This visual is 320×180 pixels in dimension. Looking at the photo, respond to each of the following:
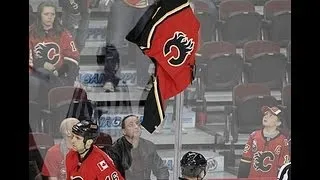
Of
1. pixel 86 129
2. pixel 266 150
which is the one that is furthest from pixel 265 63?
pixel 86 129

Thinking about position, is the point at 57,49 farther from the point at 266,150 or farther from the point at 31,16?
the point at 266,150

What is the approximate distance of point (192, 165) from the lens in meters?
3.96

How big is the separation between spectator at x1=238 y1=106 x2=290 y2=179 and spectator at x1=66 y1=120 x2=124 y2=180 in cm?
75

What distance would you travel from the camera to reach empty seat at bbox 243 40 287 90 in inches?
156

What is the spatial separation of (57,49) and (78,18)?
0.18 m

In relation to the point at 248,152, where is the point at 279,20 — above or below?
above

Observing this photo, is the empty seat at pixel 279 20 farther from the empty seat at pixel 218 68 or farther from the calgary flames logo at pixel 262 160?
the calgary flames logo at pixel 262 160

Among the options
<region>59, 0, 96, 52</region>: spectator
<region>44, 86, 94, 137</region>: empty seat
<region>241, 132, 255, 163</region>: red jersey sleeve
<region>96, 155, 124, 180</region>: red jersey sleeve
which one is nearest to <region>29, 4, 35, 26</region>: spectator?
<region>59, 0, 96, 52</region>: spectator

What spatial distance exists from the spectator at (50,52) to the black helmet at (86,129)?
194 mm

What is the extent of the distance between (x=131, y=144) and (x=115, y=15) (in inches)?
24.8

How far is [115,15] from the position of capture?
151 inches
